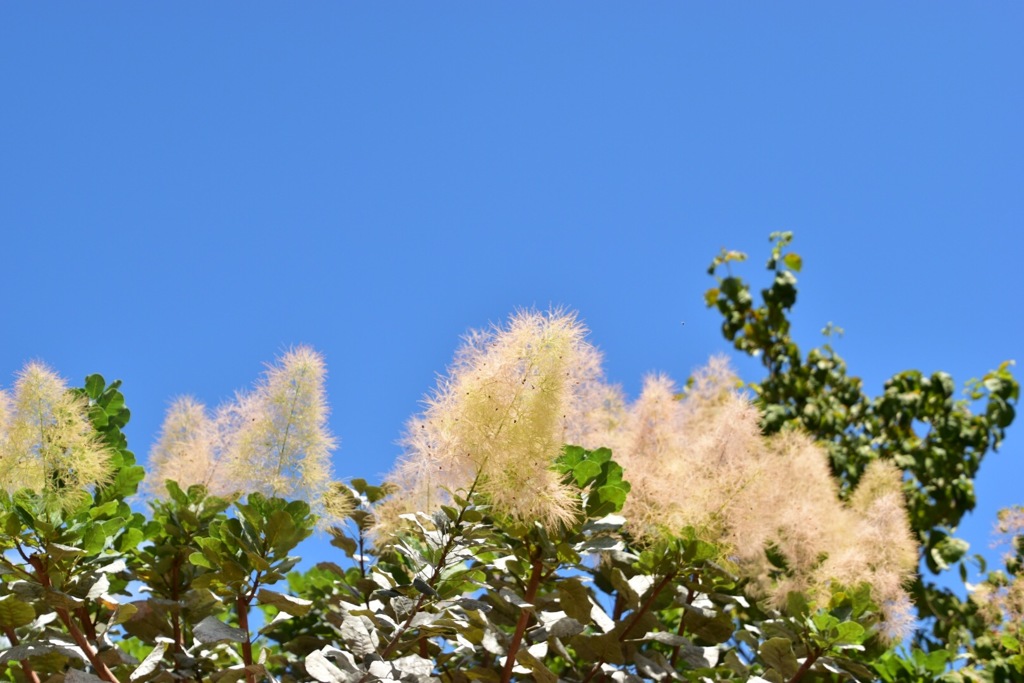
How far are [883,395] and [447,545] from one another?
5.01 metres

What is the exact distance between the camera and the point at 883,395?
23.5ft

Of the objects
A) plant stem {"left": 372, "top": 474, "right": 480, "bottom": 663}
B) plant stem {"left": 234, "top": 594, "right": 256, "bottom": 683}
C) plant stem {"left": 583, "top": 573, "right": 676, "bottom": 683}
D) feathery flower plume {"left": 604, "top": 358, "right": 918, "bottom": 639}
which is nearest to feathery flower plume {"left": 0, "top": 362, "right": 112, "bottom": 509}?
plant stem {"left": 234, "top": 594, "right": 256, "bottom": 683}

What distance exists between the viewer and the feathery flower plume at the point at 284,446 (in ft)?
11.7

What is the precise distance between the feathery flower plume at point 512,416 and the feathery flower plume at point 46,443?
1047mm

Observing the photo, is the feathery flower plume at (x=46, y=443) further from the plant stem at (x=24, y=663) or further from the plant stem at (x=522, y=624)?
the plant stem at (x=522, y=624)

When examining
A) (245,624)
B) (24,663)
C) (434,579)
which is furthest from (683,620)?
(24,663)

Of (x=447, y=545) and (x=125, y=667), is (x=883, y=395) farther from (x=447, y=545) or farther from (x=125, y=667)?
(x=125, y=667)

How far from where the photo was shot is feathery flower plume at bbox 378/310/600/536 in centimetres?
276

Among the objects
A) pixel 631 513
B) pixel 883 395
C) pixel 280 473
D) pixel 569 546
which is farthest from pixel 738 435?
pixel 883 395

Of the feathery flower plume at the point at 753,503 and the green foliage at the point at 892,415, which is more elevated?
the green foliage at the point at 892,415

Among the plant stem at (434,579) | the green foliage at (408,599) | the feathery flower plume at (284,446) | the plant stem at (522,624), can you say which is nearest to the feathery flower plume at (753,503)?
the green foliage at (408,599)

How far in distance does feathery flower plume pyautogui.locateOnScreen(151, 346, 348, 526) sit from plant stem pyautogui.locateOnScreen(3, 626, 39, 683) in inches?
33.3

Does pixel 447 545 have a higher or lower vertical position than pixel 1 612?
higher

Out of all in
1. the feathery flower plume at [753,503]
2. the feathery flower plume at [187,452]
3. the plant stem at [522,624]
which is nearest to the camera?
the plant stem at [522,624]
